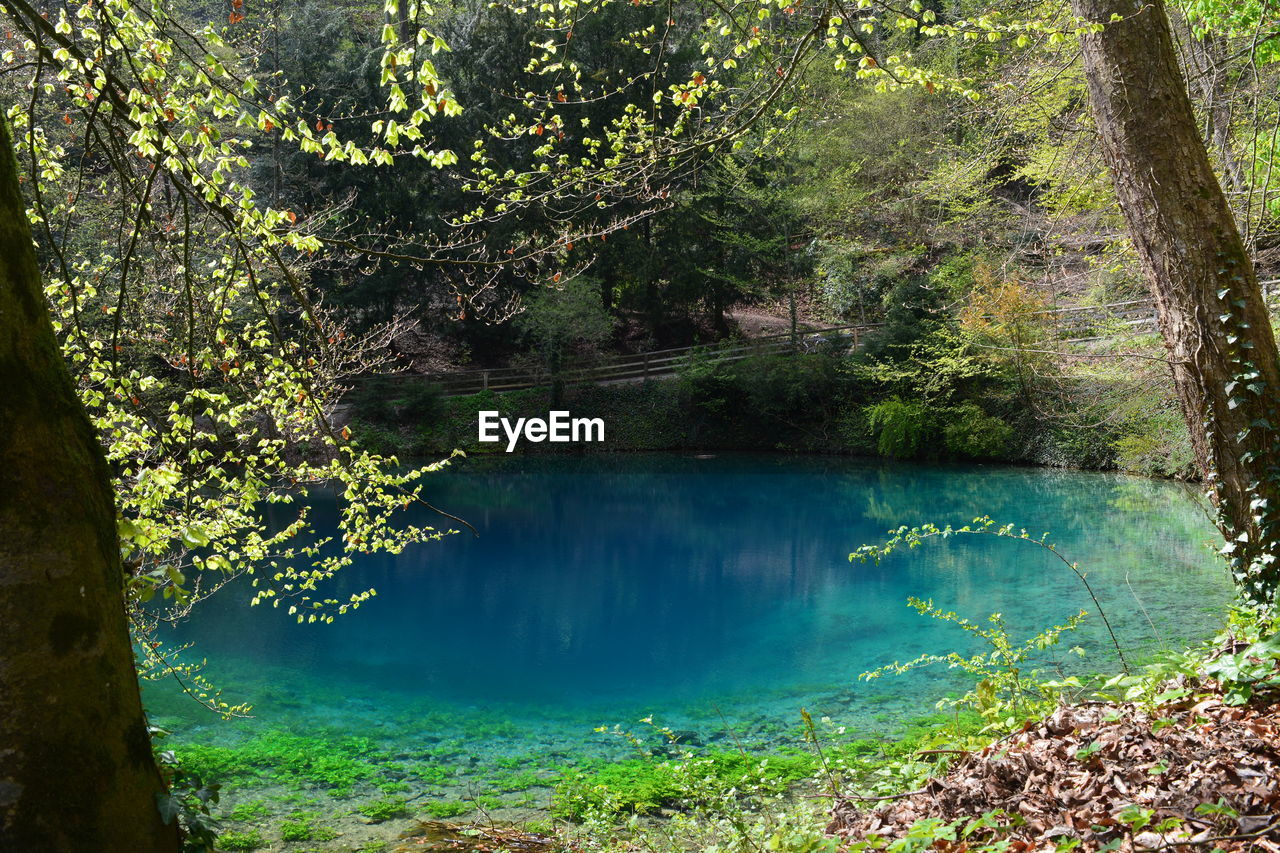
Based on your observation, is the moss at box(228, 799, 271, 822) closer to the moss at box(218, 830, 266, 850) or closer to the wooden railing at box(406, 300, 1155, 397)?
the moss at box(218, 830, 266, 850)

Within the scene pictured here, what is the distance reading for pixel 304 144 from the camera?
3191 millimetres

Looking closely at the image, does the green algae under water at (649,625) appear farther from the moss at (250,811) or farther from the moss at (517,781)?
the moss at (250,811)

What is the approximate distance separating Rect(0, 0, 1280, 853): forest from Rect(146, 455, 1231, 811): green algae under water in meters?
0.07

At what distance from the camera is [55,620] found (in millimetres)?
1659

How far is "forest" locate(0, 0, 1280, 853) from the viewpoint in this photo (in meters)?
2.59

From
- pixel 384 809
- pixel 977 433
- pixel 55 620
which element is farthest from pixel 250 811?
pixel 977 433

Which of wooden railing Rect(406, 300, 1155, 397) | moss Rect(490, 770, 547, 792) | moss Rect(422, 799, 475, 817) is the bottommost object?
moss Rect(490, 770, 547, 792)

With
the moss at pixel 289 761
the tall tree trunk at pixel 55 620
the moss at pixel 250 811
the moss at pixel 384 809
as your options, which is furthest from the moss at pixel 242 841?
the tall tree trunk at pixel 55 620

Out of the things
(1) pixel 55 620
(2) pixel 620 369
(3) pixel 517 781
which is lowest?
(3) pixel 517 781

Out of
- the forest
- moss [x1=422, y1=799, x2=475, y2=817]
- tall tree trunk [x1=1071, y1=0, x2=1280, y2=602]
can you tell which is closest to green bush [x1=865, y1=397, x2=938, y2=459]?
the forest

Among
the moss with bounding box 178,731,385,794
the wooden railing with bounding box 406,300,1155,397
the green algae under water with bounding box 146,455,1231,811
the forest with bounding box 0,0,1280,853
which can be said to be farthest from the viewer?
the wooden railing with bounding box 406,300,1155,397

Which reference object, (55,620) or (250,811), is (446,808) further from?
(55,620)

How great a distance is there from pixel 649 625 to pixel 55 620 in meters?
8.74

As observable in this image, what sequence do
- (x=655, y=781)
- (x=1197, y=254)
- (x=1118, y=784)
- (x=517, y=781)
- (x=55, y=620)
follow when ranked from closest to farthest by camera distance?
1. (x=55, y=620)
2. (x=1118, y=784)
3. (x=1197, y=254)
4. (x=655, y=781)
5. (x=517, y=781)
